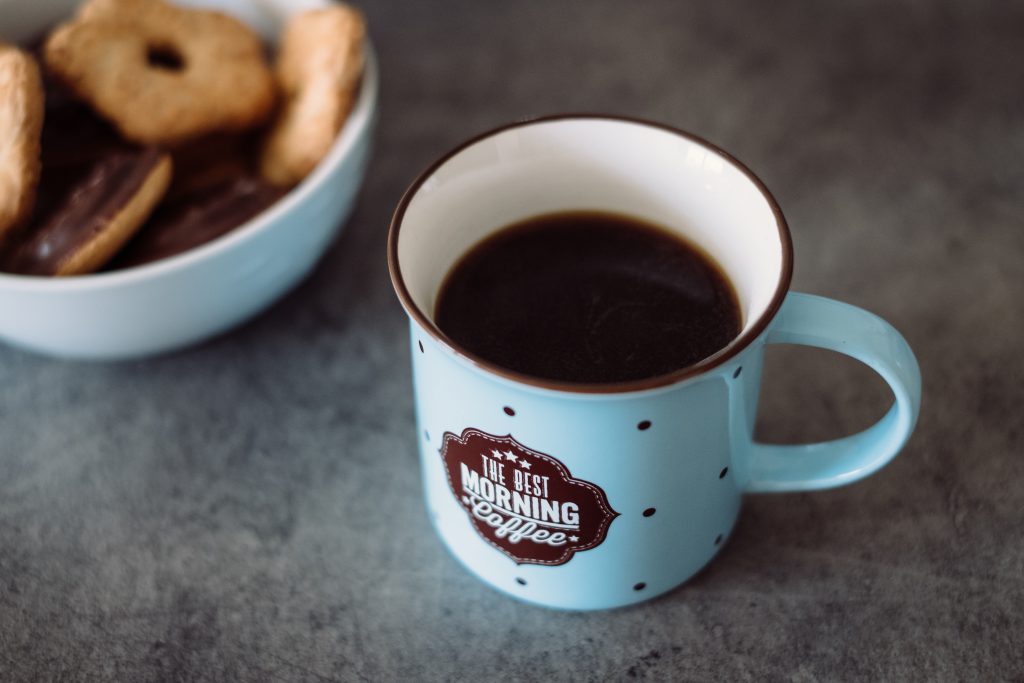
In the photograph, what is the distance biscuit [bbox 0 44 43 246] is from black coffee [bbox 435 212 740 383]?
30 centimetres

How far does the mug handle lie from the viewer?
0.49 meters

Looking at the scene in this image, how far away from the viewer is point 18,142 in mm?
653

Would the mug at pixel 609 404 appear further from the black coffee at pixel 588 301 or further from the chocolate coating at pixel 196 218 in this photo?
the chocolate coating at pixel 196 218

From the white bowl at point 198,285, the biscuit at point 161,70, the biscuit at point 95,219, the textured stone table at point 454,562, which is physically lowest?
the textured stone table at point 454,562

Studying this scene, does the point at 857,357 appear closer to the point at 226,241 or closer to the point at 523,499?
the point at 523,499

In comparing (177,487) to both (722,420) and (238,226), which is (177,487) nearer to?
(238,226)

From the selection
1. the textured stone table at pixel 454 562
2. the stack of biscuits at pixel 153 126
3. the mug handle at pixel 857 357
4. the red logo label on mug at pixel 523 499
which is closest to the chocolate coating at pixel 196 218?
the stack of biscuits at pixel 153 126

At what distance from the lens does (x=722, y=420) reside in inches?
20.0

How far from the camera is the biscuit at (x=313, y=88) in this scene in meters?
0.73

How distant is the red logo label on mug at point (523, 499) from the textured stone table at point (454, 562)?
0.07 m

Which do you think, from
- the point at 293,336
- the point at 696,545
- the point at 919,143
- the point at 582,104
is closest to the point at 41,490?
the point at 293,336

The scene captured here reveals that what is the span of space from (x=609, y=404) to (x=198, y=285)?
1.12 feet

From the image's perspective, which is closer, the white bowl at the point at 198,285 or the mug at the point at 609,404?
the mug at the point at 609,404

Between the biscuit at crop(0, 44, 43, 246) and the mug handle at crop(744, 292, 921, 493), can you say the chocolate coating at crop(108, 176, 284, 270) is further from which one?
the mug handle at crop(744, 292, 921, 493)
